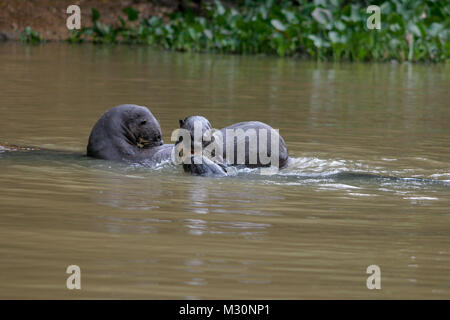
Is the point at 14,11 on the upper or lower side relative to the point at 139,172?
upper

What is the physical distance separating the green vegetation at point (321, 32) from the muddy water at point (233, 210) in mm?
9467

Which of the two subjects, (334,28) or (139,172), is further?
(334,28)

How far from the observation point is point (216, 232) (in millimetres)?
4742

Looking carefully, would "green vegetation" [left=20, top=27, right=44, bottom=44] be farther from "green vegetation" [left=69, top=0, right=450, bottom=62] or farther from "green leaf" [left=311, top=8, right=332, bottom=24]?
"green leaf" [left=311, top=8, right=332, bottom=24]

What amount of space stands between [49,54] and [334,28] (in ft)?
22.0

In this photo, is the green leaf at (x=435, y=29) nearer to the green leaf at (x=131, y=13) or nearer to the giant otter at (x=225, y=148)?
the green leaf at (x=131, y=13)

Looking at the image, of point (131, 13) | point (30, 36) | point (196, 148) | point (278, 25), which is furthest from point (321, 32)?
point (196, 148)

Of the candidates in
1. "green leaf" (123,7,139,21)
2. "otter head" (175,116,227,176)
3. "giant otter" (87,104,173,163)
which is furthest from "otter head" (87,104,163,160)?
"green leaf" (123,7,139,21)

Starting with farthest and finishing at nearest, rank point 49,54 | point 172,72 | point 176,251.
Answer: point 49,54 < point 172,72 < point 176,251

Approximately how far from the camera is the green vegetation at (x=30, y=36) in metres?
25.2

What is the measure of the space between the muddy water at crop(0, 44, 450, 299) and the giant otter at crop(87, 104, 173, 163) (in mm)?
233

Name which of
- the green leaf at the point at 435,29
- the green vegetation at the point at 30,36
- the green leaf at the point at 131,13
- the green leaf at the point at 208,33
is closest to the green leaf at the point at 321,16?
the green leaf at the point at 435,29
